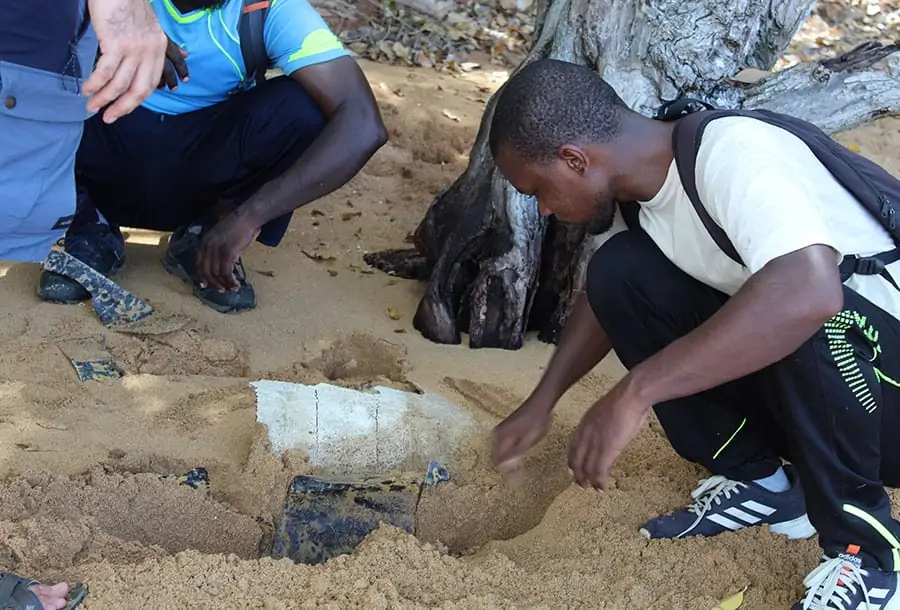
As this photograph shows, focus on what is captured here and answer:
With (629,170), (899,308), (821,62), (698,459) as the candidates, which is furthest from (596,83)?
(821,62)

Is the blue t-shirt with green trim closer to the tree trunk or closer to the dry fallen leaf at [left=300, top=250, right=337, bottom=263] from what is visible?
the tree trunk

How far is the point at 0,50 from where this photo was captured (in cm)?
203

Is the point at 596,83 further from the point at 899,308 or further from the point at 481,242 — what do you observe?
the point at 481,242

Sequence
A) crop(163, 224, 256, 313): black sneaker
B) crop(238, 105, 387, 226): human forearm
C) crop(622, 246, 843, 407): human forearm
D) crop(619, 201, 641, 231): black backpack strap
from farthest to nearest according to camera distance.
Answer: crop(163, 224, 256, 313): black sneaker
crop(238, 105, 387, 226): human forearm
crop(619, 201, 641, 231): black backpack strap
crop(622, 246, 843, 407): human forearm

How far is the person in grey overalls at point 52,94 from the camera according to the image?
5.90ft

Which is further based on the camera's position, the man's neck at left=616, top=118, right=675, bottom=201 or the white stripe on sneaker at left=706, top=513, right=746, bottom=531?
the white stripe on sneaker at left=706, top=513, right=746, bottom=531

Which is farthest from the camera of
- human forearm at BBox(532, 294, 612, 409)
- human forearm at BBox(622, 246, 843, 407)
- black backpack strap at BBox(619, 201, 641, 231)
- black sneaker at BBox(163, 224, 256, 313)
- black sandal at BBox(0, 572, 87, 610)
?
black sneaker at BBox(163, 224, 256, 313)

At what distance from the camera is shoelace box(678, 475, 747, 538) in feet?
7.32

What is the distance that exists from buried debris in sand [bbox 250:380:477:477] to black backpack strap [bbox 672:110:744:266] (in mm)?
995

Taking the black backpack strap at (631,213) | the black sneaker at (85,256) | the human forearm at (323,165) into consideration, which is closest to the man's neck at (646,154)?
the black backpack strap at (631,213)

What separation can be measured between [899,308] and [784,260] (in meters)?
0.44

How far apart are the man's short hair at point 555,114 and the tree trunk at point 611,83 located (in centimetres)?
110

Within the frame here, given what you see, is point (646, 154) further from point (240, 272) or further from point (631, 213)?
point (240, 272)

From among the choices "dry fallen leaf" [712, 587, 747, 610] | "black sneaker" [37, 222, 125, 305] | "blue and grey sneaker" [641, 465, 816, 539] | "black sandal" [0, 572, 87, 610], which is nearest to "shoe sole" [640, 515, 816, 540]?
"blue and grey sneaker" [641, 465, 816, 539]
